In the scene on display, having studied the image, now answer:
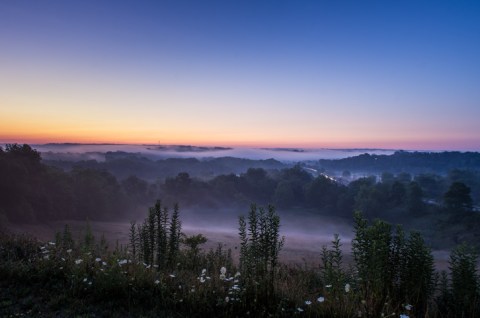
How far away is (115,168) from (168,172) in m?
33.6

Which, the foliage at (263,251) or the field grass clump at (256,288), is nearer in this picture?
the field grass clump at (256,288)

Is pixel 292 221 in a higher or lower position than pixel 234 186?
lower

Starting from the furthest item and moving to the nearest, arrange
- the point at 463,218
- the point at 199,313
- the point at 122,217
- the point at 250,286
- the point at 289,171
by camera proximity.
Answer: the point at 289,171
the point at 122,217
the point at 463,218
the point at 250,286
the point at 199,313

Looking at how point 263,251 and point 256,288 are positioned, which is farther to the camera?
point 263,251

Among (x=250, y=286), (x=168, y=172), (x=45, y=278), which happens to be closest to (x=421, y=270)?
(x=250, y=286)

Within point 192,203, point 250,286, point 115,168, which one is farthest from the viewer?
point 115,168

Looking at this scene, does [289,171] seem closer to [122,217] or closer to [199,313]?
[122,217]

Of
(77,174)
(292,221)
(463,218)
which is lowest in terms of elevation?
(292,221)

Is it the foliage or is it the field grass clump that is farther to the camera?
the foliage

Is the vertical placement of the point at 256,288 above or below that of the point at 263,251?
below

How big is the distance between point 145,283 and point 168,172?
17359 centimetres

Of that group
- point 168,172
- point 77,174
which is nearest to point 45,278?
point 77,174

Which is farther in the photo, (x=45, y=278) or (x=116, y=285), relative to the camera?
(x=45, y=278)

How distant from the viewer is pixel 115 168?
484 feet
